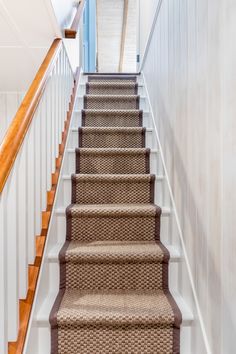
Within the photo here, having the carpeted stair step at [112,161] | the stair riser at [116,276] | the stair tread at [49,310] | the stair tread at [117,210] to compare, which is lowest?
the stair tread at [49,310]

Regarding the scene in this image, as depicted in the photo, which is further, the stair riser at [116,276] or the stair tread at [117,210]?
the stair tread at [117,210]

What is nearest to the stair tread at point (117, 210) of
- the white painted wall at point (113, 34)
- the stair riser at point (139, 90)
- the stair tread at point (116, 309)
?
the stair tread at point (116, 309)

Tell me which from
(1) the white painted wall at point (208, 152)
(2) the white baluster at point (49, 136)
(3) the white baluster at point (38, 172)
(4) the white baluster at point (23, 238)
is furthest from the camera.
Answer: (2) the white baluster at point (49, 136)

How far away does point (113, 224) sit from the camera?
2102mm

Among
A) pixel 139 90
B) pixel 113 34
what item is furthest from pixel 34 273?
pixel 113 34

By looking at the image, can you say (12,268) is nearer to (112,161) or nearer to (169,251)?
(169,251)

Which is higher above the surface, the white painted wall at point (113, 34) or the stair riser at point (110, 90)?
the white painted wall at point (113, 34)

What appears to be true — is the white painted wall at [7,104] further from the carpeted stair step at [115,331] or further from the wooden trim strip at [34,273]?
the carpeted stair step at [115,331]

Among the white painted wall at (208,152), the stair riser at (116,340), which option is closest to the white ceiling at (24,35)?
the white painted wall at (208,152)

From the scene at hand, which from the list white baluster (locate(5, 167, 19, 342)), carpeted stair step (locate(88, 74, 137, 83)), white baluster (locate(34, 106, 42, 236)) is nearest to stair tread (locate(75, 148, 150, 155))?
white baluster (locate(34, 106, 42, 236))

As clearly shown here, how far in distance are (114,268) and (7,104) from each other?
100 inches

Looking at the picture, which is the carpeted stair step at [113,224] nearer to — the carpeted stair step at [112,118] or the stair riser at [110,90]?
the carpeted stair step at [112,118]

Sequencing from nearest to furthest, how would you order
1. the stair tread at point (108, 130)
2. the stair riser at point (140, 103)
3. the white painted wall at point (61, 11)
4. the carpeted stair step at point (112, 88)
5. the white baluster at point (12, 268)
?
the white baluster at point (12, 268), the white painted wall at point (61, 11), the stair tread at point (108, 130), the stair riser at point (140, 103), the carpeted stair step at point (112, 88)

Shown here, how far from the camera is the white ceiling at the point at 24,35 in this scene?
7.00ft
